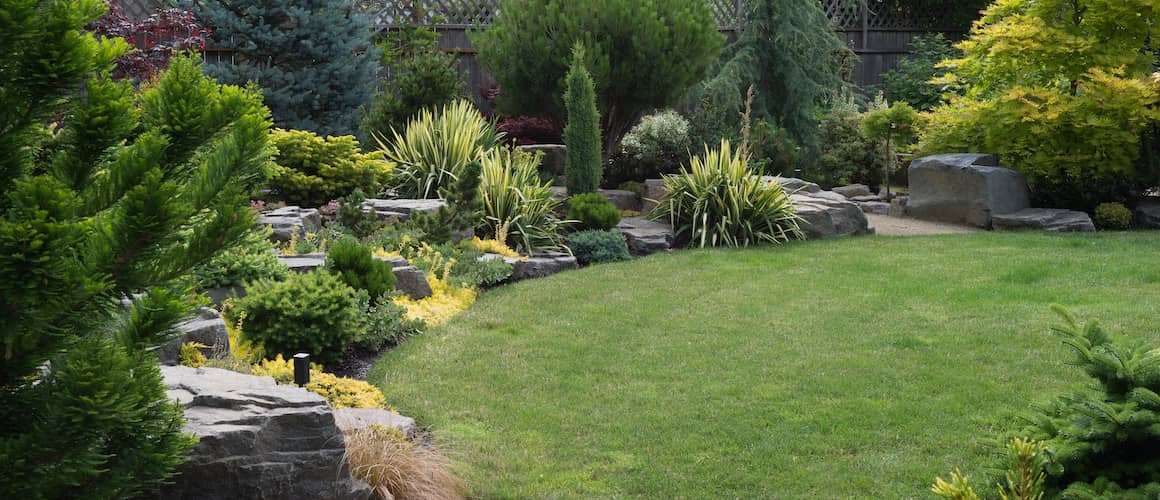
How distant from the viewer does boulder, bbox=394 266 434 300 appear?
24.7 ft

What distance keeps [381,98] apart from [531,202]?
3826mm

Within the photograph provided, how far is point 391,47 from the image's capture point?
51.5ft

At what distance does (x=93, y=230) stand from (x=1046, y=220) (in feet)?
36.8

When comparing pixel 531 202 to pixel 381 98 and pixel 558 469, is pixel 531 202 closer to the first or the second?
pixel 381 98

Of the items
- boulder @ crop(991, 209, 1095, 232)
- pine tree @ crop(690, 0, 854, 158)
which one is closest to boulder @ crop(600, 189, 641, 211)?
pine tree @ crop(690, 0, 854, 158)

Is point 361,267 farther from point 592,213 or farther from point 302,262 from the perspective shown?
point 592,213

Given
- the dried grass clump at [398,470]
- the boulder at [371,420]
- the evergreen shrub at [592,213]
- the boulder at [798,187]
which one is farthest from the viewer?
the boulder at [798,187]

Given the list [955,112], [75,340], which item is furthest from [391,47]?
[75,340]

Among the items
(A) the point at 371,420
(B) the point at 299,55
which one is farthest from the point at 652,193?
(A) the point at 371,420

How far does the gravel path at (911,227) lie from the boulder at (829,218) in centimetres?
33

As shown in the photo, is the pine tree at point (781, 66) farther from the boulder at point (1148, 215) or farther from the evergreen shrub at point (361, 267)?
the evergreen shrub at point (361, 267)

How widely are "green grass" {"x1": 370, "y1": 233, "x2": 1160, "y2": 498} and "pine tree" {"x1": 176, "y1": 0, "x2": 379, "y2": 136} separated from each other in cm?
596

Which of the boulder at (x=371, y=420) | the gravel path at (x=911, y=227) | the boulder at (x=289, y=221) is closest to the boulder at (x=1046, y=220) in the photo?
the gravel path at (x=911, y=227)

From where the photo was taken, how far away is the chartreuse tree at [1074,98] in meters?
11.3
